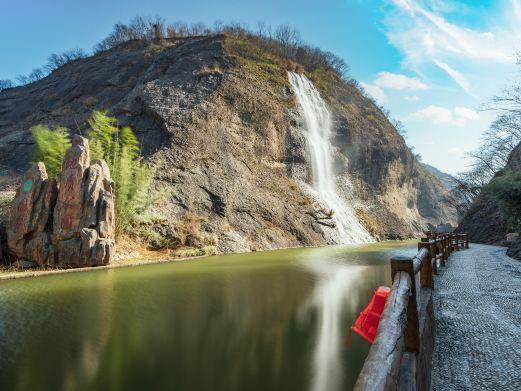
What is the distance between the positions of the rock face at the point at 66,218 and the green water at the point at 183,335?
3732mm

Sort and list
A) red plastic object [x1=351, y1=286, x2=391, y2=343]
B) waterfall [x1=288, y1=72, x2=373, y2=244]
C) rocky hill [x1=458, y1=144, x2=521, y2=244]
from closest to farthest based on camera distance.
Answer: red plastic object [x1=351, y1=286, x2=391, y2=343] → rocky hill [x1=458, y1=144, x2=521, y2=244] → waterfall [x1=288, y1=72, x2=373, y2=244]

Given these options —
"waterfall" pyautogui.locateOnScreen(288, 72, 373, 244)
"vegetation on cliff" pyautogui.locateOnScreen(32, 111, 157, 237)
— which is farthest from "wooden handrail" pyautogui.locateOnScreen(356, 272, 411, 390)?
"waterfall" pyautogui.locateOnScreen(288, 72, 373, 244)

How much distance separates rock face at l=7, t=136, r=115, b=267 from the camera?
13750 mm

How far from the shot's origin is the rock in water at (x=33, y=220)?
13727 mm

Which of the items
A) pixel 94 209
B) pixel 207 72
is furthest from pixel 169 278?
pixel 207 72

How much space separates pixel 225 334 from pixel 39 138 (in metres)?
17.5

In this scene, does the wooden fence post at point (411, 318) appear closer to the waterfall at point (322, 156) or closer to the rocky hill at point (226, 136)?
the rocky hill at point (226, 136)

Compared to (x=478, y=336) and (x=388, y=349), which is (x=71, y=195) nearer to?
(x=478, y=336)

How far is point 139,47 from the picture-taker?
159 ft

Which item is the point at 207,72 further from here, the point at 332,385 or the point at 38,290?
the point at 332,385

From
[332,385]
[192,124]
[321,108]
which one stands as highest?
[321,108]

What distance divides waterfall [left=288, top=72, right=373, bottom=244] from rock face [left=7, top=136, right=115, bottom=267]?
65.8 ft

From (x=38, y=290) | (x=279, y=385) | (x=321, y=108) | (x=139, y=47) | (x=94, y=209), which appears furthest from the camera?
(x=139, y=47)

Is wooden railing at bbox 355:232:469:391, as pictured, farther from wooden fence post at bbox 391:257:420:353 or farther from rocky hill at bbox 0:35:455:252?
rocky hill at bbox 0:35:455:252
